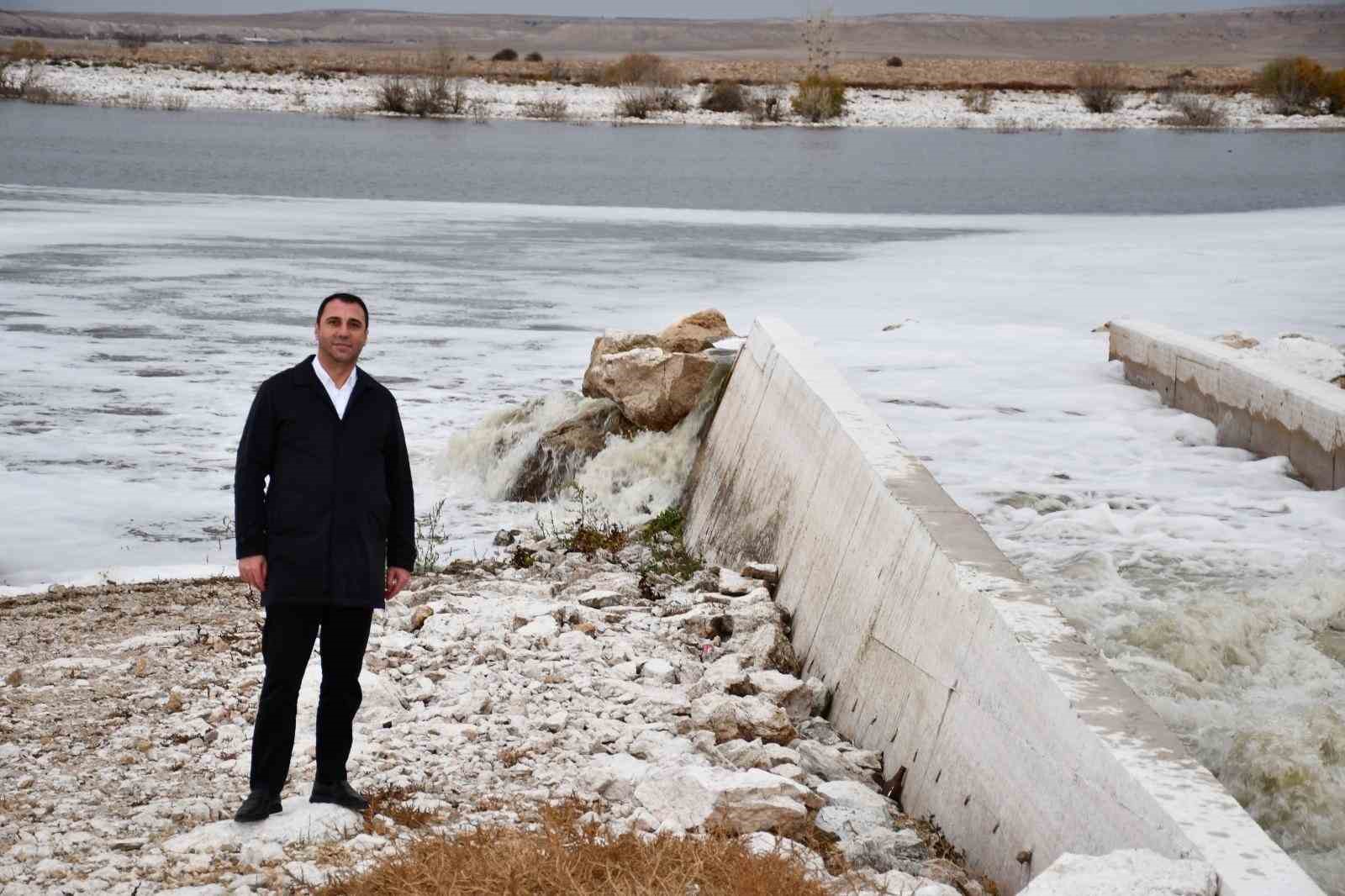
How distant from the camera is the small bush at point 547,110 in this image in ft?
217

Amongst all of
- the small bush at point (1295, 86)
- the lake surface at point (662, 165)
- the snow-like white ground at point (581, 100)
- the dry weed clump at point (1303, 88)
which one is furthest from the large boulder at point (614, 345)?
the small bush at point (1295, 86)

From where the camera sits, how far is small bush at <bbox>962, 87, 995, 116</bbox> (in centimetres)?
7556

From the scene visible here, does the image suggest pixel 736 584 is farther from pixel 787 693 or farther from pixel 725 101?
pixel 725 101

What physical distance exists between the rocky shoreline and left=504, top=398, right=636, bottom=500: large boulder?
55.1 meters

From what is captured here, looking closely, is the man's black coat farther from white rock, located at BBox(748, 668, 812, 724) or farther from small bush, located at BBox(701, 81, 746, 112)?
small bush, located at BBox(701, 81, 746, 112)

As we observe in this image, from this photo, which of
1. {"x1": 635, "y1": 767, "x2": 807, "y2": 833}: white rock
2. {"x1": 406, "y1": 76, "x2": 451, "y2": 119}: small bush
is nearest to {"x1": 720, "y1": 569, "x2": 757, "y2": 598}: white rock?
{"x1": 635, "y1": 767, "x2": 807, "y2": 833}: white rock

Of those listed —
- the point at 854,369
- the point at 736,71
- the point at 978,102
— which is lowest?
the point at 854,369

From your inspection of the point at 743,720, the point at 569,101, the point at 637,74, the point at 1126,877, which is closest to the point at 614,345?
the point at 743,720

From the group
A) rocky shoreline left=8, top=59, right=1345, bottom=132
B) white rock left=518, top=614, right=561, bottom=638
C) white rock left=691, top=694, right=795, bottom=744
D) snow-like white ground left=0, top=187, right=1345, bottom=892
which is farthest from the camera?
rocky shoreline left=8, top=59, right=1345, bottom=132

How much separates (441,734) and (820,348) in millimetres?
8880

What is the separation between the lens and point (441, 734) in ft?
19.0

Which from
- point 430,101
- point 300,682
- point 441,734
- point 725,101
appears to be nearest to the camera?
point 300,682

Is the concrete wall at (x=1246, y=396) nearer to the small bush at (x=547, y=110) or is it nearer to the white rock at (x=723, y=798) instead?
the white rock at (x=723, y=798)

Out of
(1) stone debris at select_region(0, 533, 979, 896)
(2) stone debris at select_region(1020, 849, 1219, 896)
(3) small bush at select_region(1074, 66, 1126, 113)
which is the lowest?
(1) stone debris at select_region(0, 533, 979, 896)
